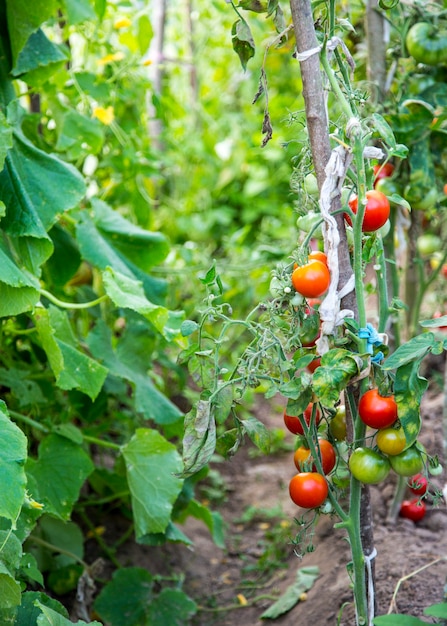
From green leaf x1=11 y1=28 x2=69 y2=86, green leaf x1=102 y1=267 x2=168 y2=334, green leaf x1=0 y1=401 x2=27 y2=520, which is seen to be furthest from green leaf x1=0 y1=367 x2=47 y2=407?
green leaf x1=11 y1=28 x2=69 y2=86

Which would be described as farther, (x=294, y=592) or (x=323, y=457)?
(x=294, y=592)

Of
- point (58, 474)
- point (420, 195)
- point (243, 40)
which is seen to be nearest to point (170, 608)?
point (58, 474)

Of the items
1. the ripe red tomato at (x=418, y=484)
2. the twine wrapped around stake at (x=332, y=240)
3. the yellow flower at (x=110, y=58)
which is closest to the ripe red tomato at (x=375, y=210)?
the twine wrapped around stake at (x=332, y=240)

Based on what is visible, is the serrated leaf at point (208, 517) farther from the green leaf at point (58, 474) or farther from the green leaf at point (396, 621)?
the green leaf at point (396, 621)

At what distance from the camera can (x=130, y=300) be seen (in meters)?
1.64

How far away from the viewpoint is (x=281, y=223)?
162 inches

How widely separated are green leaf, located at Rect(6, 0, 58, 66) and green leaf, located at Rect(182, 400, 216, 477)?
106 cm

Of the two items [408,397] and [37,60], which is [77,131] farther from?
[408,397]

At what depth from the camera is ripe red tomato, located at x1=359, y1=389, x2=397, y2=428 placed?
47.9 inches

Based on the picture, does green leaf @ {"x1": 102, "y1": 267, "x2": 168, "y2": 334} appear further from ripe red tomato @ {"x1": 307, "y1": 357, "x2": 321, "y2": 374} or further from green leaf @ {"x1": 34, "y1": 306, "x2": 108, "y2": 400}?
ripe red tomato @ {"x1": 307, "y1": 357, "x2": 321, "y2": 374}

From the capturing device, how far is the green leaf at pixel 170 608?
187cm

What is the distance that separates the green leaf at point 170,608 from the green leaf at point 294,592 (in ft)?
0.65

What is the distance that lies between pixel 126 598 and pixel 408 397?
1.09 meters

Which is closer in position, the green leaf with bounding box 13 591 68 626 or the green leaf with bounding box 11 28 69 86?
the green leaf with bounding box 13 591 68 626
